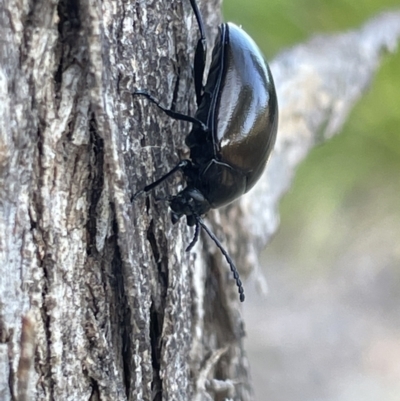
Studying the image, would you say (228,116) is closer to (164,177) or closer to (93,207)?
(164,177)

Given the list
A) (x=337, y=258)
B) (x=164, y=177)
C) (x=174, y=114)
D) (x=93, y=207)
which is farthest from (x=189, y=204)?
(x=337, y=258)

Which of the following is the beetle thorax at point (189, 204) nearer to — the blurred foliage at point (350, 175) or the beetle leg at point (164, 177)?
the beetle leg at point (164, 177)

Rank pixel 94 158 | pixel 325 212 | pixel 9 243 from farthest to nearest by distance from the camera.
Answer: pixel 325 212
pixel 94 158
pixel 9 243

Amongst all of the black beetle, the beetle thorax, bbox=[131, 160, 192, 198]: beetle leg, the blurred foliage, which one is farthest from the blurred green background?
bbox=[131, 160, 192, 198]: beetle leg

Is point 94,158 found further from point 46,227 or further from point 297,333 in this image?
point 297,333

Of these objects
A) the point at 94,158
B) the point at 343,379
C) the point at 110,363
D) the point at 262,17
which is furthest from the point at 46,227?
the point at 343,379
